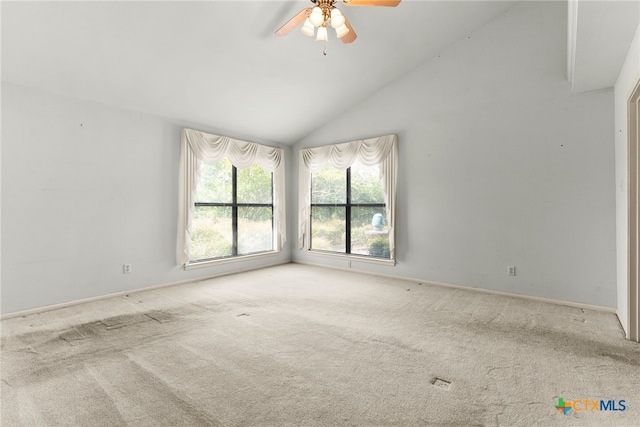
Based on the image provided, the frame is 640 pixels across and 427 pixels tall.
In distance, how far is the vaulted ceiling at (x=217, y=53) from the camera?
2.78m

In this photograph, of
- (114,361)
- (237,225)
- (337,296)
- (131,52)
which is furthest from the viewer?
(237,225)

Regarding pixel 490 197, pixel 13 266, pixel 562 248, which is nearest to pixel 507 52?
pixel 490 197

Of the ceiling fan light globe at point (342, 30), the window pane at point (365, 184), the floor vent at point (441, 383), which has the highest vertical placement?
the ceiling fan light globe at point (342, 30)

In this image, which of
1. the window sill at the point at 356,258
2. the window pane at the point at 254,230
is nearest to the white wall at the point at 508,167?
the window sill at the point at 356,258

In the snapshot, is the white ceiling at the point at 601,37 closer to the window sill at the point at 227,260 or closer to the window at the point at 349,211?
the window at the point at 349,211

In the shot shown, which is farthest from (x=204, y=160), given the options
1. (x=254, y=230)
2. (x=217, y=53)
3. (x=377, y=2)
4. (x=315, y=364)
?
(x=315, y=364)

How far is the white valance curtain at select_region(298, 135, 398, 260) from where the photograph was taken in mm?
4871

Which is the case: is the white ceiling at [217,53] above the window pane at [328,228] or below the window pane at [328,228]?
above

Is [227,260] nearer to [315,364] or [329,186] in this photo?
[329,186]

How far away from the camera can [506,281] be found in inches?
157

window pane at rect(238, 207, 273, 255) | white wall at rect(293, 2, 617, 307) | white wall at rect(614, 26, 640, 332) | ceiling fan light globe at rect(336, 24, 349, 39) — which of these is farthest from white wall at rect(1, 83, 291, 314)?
white wall at rect(614, 26, 640, 332)

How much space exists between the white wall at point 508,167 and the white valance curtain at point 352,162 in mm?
153

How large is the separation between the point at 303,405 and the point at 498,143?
12.8 feet

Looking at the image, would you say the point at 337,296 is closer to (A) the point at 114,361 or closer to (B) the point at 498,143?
(A) the point at 114,361
